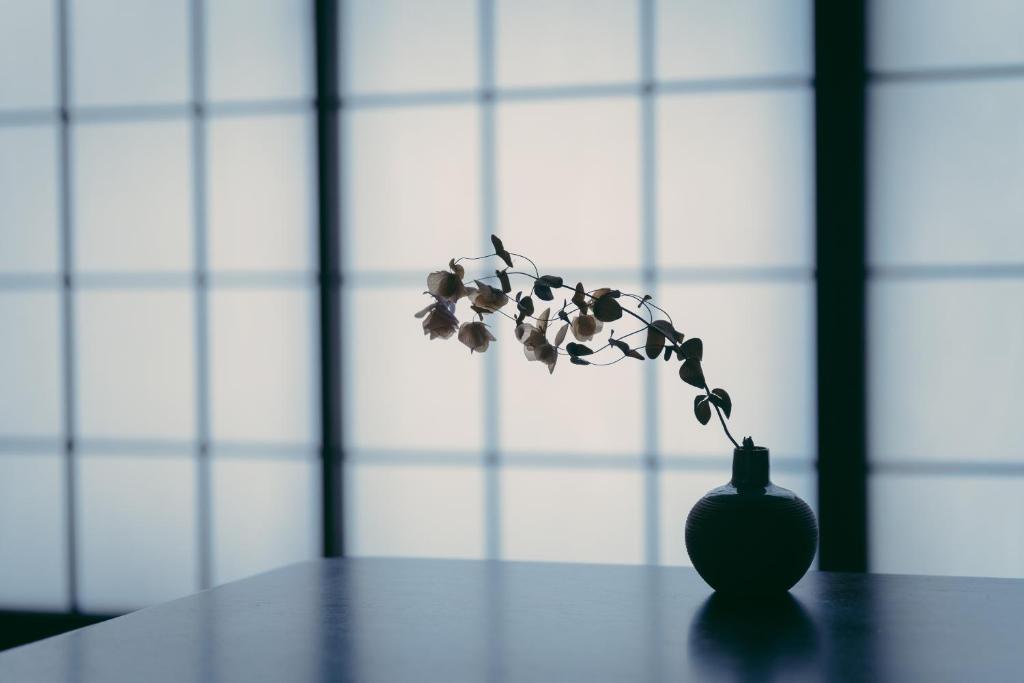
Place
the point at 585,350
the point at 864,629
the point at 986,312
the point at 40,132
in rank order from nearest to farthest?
1. the point at 864,629
2. the point at 585,350
3. the point at 986,312
4. the point at 40,132

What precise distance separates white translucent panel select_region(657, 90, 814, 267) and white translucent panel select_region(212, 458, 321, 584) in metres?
1.12

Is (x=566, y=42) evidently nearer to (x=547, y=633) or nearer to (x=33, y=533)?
(x=547, y=633)

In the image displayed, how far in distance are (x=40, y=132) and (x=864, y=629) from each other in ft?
8.19

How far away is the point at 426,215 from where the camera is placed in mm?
2416

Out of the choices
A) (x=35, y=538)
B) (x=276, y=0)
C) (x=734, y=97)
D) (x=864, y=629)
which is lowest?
(x=35, y=538)

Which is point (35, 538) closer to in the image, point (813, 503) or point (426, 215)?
point (426, 215)

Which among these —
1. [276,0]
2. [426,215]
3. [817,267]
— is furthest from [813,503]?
[276,0]

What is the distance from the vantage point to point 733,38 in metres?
2.27

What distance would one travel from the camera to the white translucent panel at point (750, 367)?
224 cm

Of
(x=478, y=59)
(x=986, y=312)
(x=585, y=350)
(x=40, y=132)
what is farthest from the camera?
(x=40, y=132)

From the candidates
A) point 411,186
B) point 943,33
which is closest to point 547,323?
point 411,186

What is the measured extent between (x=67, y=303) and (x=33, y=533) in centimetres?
65

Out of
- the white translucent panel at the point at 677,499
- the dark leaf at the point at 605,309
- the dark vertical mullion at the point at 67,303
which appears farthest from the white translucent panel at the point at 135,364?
the dark leaf at the point at 605,309

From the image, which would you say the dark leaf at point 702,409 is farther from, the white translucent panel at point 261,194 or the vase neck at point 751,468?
the white translucent panel at point 261,194
